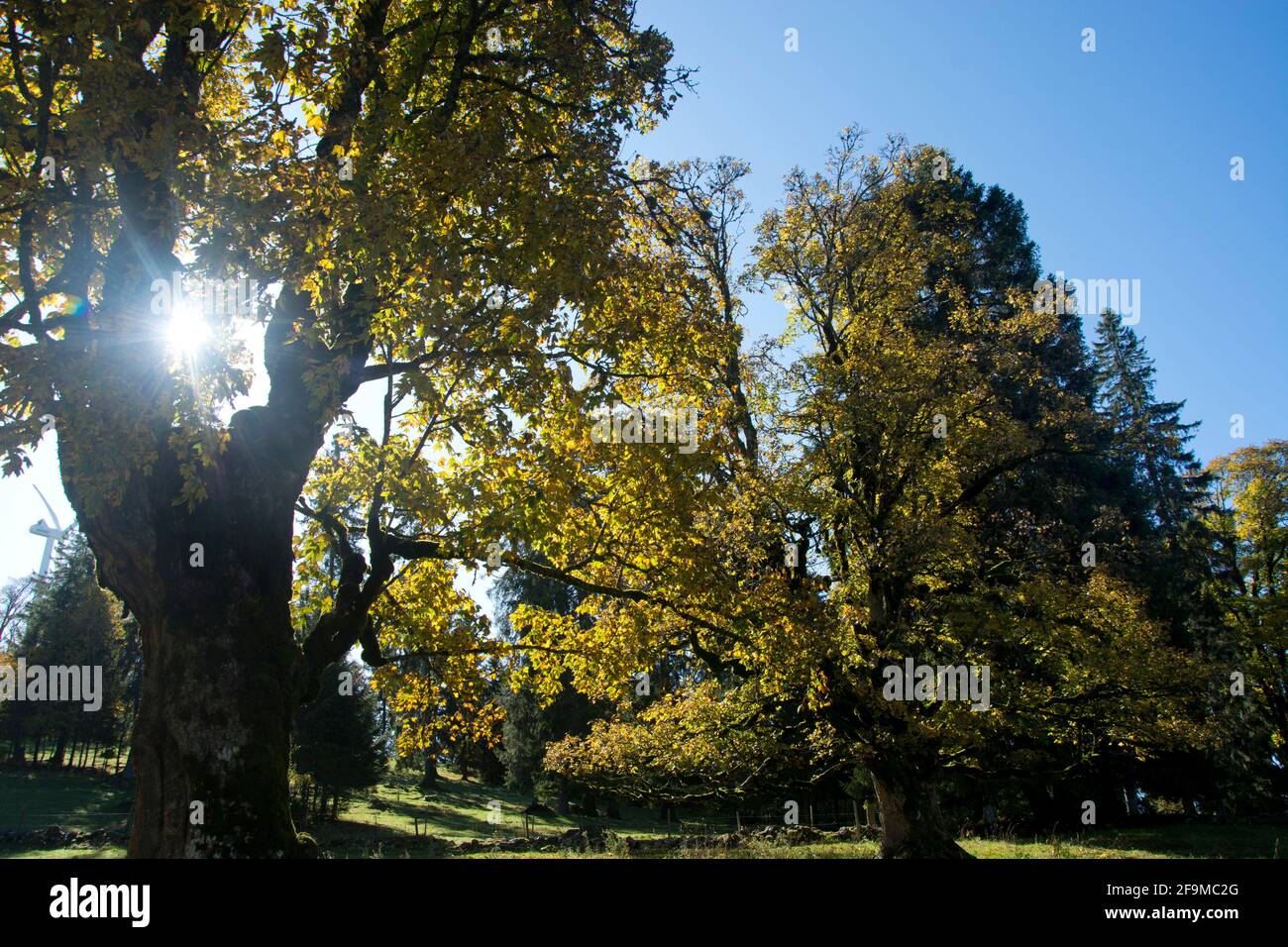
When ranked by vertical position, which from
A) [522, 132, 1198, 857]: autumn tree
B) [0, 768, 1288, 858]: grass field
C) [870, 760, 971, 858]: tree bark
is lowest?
[0, 768, 1288, 858]: grass field

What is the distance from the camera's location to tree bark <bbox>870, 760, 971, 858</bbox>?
15883mm

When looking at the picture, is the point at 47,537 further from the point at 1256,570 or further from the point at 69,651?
the point at 1256,570

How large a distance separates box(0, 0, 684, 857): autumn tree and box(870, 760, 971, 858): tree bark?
11.7 metres

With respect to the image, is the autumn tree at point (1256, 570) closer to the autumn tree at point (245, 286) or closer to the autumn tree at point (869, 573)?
the autumn tree at point (869, 573)

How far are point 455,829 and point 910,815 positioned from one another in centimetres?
2577

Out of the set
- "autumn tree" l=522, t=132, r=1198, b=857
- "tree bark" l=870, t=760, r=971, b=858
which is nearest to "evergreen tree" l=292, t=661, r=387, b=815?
"autumn tree" l=522, t=132, r=1198, b=857

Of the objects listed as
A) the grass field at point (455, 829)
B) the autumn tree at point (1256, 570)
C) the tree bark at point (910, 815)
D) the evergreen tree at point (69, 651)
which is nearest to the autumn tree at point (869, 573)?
the tree bark at point (910, 815)

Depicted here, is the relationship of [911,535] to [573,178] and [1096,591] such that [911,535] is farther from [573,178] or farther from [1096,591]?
[573,178]

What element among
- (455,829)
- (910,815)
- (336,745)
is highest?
(910,815)

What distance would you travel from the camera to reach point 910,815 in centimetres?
1628

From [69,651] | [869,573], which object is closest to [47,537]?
[69,651]

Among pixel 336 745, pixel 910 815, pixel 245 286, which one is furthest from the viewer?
pixel 336 745

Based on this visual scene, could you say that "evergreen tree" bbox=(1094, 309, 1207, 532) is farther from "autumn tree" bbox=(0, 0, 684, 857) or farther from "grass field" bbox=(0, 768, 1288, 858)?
"autumn tree" bbox=(0, 0, 684, 857)

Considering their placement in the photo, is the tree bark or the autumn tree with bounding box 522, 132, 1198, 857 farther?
the tree bark
